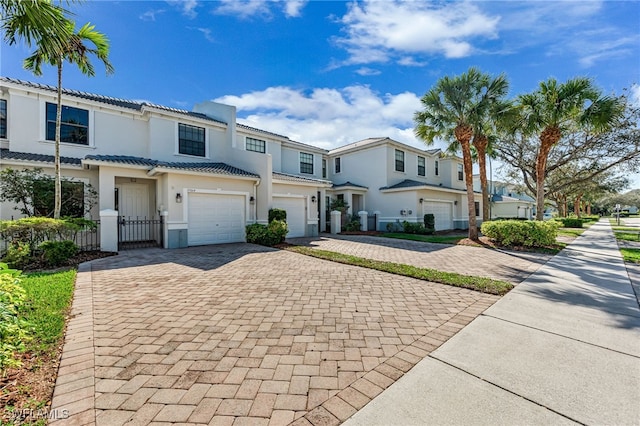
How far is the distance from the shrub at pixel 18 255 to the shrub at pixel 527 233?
54.6 ft

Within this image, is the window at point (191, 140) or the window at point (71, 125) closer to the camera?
the window at point (71, 125)

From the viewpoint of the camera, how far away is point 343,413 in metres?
2.16

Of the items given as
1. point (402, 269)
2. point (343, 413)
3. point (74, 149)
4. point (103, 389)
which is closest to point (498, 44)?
point (402, 269)

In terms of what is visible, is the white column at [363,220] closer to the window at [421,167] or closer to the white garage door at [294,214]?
the white garage door at [294,214]

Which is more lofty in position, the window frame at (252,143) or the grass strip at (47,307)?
the window frame at (252,143)

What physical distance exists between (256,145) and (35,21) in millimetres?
12930

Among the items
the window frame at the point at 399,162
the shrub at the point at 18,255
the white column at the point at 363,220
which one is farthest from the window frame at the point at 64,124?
the window frame at the point at 399,162

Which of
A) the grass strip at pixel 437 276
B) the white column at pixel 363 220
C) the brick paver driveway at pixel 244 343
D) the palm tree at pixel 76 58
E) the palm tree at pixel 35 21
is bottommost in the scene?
the brick paver driveway at pixel 244 343

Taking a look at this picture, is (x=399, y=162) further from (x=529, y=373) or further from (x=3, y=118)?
(x=3, y=118)

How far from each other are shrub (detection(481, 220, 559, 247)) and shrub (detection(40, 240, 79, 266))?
625 inches

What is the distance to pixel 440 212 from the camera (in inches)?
819

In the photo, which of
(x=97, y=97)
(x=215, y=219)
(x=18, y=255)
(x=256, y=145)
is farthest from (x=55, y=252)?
(x=256, y=145)

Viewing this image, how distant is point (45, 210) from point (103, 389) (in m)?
11.8

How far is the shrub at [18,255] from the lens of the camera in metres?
7.23
